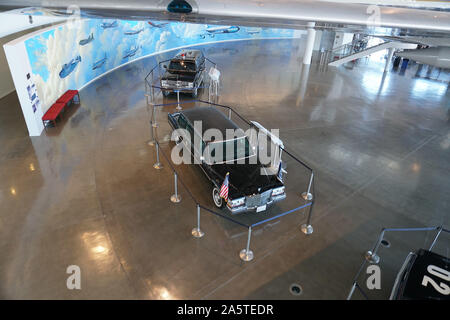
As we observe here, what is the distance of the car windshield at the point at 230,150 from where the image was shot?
7496 mm

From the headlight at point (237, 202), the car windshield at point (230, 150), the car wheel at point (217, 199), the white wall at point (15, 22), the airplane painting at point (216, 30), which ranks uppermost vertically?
the white wall at point (15, 22)

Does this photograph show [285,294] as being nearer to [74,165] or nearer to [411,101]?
[74,165]

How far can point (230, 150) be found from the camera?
7.63m

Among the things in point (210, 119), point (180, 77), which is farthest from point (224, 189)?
point (180, 77)

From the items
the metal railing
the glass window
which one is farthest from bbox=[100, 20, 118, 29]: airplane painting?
the metal railing

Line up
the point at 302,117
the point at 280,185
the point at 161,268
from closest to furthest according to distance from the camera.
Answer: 1. the point at 161,268
2. the point at 280,185
3. the point at 302,117

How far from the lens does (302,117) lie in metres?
12.6

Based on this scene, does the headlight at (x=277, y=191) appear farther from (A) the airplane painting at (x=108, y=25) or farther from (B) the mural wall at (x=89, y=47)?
(A) the airplane painting at (x=108, y=25)

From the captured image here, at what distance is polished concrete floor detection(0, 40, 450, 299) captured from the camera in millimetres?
5426

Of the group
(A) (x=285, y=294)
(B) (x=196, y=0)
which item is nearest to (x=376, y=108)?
(A) (x=285, y=294)

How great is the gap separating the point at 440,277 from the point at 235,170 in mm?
4439

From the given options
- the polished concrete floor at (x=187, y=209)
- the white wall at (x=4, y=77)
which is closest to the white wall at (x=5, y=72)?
the white wall at (x=4, y=77)

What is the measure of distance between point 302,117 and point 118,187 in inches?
325

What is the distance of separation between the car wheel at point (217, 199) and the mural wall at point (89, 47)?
778 cm
